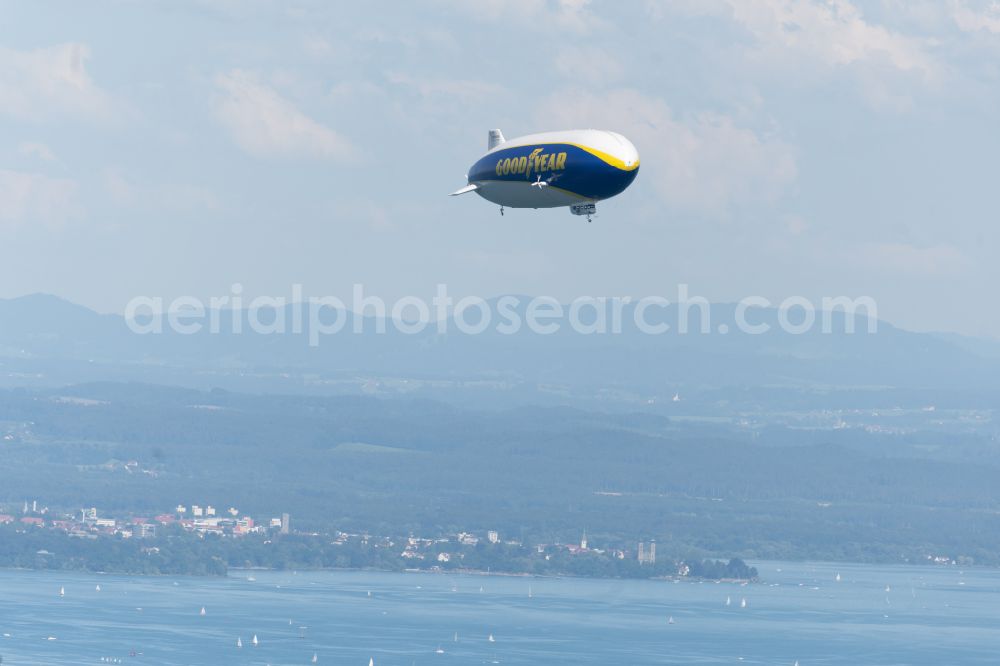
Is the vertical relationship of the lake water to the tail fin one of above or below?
below

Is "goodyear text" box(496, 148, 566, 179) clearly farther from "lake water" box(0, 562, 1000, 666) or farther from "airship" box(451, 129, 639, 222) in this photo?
"lake water" box(0, 562, 1000, 666)

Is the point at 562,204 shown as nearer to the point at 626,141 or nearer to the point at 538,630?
the point at 626,141

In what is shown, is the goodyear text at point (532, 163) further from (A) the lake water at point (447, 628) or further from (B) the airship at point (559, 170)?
(A) the lake water at point (447, 628)

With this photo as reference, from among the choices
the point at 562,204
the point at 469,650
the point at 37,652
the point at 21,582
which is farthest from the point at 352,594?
the point at 562,204

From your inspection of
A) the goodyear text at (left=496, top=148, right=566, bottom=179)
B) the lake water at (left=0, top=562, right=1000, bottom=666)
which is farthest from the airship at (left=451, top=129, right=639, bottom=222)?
the lake water at (left=0, top=562, right=1000, bottom=666)

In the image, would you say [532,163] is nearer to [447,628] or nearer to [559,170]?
[559,170]

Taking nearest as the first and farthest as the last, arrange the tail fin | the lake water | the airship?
the airship, the tail fin, the lake water

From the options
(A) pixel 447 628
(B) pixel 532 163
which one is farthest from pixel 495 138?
(A) pixel 447 628
